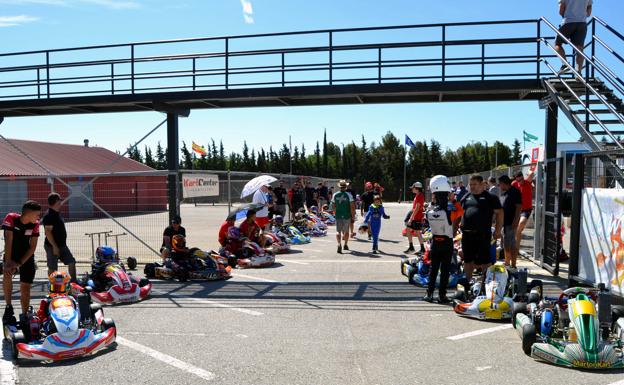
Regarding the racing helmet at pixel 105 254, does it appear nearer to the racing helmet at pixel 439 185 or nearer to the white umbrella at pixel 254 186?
the racing helmet at pixel 439 185

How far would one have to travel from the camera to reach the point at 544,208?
36.2 feet

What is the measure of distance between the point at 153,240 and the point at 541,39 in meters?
12.4

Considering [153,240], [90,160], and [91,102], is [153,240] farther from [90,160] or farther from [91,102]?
[90,160]

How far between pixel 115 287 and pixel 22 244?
1825 mm

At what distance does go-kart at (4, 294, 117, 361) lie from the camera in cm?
558

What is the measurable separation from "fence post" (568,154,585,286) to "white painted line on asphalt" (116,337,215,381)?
22.0 ft

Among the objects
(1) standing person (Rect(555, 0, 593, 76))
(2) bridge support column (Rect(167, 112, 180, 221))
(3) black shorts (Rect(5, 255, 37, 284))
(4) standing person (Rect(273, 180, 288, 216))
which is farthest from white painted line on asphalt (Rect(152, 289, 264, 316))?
(4) standing person (Rect(273, 180, 288, 216))

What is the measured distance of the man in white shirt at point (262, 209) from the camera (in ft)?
48.2

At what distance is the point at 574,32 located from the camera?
34.8 ft

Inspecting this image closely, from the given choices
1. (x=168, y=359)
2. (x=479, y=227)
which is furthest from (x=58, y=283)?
(x=479, y=227)

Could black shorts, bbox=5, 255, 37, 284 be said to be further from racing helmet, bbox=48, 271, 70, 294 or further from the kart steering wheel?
the kart steering wheel

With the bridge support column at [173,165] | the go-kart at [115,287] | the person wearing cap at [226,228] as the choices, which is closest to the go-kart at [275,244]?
the person wearing cap at [226,228]

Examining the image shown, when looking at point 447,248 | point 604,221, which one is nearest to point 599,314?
point 447,248

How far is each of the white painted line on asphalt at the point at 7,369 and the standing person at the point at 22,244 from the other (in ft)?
2.64
